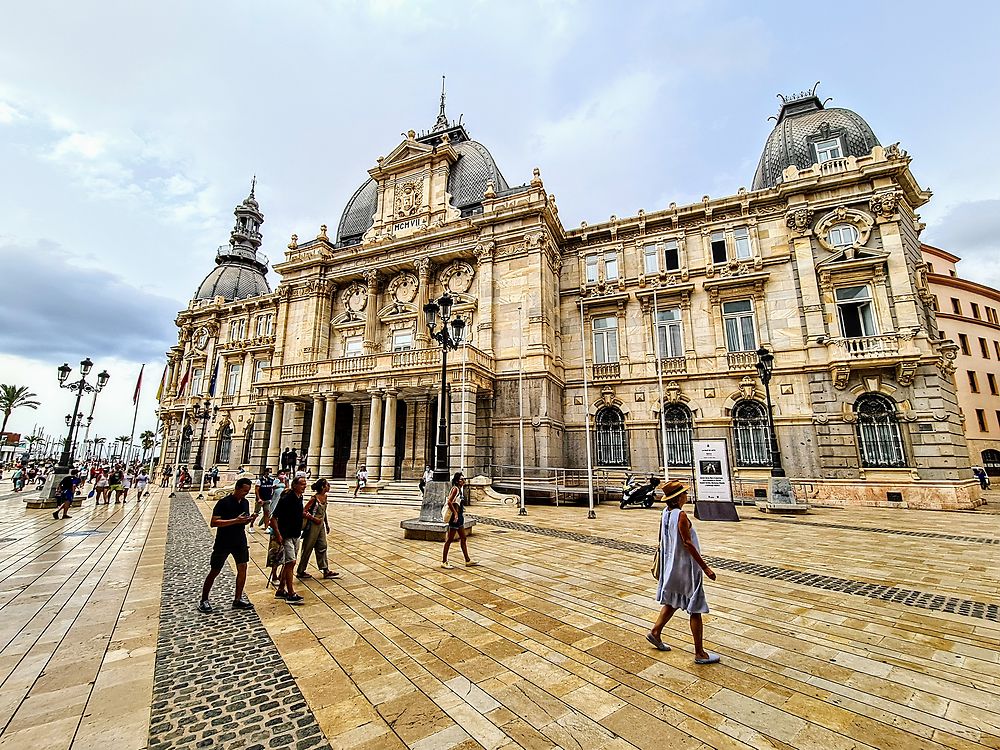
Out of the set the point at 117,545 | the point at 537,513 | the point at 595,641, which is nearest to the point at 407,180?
the point at 537,513

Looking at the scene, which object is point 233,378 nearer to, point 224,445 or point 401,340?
point 224,445

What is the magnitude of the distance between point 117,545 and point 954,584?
17.1 metres

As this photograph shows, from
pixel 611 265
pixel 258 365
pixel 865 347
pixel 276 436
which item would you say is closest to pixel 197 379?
pixel 258 365

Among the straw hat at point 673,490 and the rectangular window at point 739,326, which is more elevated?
the rectangular window at point 739,326

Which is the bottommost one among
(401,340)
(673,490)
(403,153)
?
(673,490)

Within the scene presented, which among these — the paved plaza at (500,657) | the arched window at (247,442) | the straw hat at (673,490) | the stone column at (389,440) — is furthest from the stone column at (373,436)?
the straw hat at (673,490)

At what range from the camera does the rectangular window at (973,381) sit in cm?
3300

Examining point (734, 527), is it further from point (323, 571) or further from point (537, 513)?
point (323, 571)

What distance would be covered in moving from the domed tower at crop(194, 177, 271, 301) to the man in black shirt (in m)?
45.4

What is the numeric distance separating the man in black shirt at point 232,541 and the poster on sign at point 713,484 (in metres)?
13.7

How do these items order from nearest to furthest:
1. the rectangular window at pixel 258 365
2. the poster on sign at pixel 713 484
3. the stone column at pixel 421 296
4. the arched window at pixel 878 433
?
1. the poster on sign at pixel 713 484
2. the arched window at pixel 878 433
3. the stone column at pixel 421 296
4. the rectangular window at pixel 258 365

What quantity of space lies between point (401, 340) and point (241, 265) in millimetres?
32556

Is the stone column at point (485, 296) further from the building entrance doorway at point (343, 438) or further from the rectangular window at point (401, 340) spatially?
the building entrance doorway at point (343, 438)

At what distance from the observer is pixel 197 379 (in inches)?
1556
